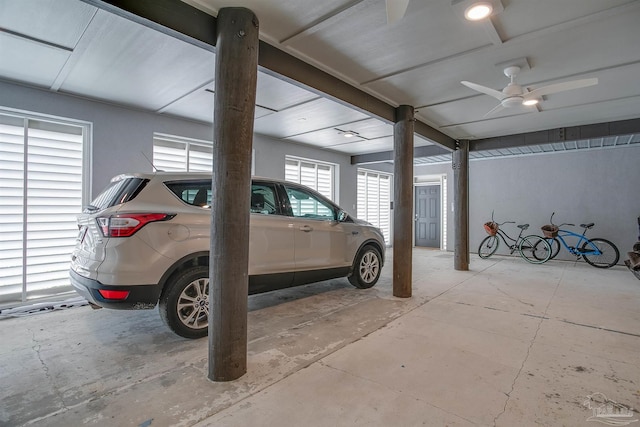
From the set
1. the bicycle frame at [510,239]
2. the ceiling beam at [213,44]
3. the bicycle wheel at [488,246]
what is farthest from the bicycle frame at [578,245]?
the ceiling beam at [213,44]

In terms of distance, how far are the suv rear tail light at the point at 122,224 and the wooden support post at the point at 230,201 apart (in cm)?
83

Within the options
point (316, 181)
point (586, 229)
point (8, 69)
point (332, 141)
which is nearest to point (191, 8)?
point (8, 69)

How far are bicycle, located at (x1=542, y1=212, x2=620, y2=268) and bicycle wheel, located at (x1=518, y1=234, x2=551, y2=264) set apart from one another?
6.2 inches

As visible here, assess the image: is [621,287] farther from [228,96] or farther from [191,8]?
[191,8]

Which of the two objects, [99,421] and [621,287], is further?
[621,287]

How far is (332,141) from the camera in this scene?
21.7 ft

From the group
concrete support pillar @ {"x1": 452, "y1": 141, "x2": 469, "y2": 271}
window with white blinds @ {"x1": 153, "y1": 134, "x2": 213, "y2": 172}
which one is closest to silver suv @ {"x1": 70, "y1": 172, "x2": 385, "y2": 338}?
window with white blinds @ {"x1": 153, "y1": 134, "x2": 213, "y2": 172}

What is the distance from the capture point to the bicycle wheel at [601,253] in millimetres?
6665

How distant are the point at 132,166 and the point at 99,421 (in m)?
3.56

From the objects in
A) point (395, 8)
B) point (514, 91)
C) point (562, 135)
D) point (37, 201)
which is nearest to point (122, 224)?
point (37, 201)

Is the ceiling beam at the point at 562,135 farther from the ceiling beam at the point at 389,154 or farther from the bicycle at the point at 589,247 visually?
the bicycle at the point at 589,247

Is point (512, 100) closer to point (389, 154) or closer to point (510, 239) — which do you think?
point (389, 154)

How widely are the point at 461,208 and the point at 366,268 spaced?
277 cm

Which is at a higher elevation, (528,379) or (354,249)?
(354,249)
